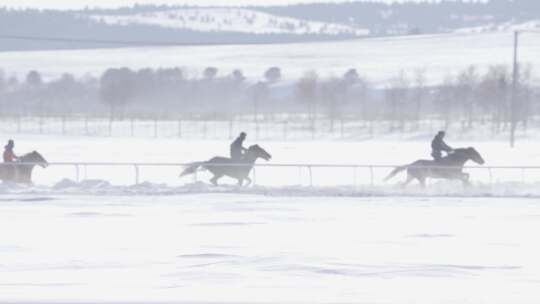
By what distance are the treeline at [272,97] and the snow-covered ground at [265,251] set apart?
53014mm

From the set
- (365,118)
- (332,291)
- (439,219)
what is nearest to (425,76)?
(365,118)

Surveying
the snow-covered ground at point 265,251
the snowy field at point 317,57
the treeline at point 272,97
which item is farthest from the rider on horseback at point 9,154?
the snowy field at point 317,57

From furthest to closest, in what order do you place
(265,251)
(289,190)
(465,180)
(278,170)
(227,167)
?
1. (278,170)
2. (227,167)
3. (465,180)
4. (289,190)
5. (265,251)

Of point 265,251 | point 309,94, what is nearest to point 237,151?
point 265,251

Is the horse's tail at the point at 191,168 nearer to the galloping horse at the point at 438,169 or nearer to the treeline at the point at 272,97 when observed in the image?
the galloping horse at the point at 438,169

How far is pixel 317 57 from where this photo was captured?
179 m

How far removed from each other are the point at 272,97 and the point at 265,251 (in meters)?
111

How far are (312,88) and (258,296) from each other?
300 ft

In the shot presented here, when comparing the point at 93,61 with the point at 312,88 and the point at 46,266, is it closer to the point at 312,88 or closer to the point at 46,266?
the point at 312,88

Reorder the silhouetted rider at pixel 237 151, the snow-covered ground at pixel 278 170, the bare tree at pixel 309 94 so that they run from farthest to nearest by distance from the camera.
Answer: the bare tree at pixel 309 94 < the silhouetted rider at pixel 237 151 < the snow-covered ground at pixel 278 170

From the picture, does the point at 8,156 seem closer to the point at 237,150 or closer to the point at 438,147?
the point at 237,150

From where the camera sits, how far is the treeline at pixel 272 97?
92938 millimetres

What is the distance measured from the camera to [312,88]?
347ft

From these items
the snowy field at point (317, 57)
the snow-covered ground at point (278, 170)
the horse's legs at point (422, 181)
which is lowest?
the snow-covered ground at point (278, 170)
